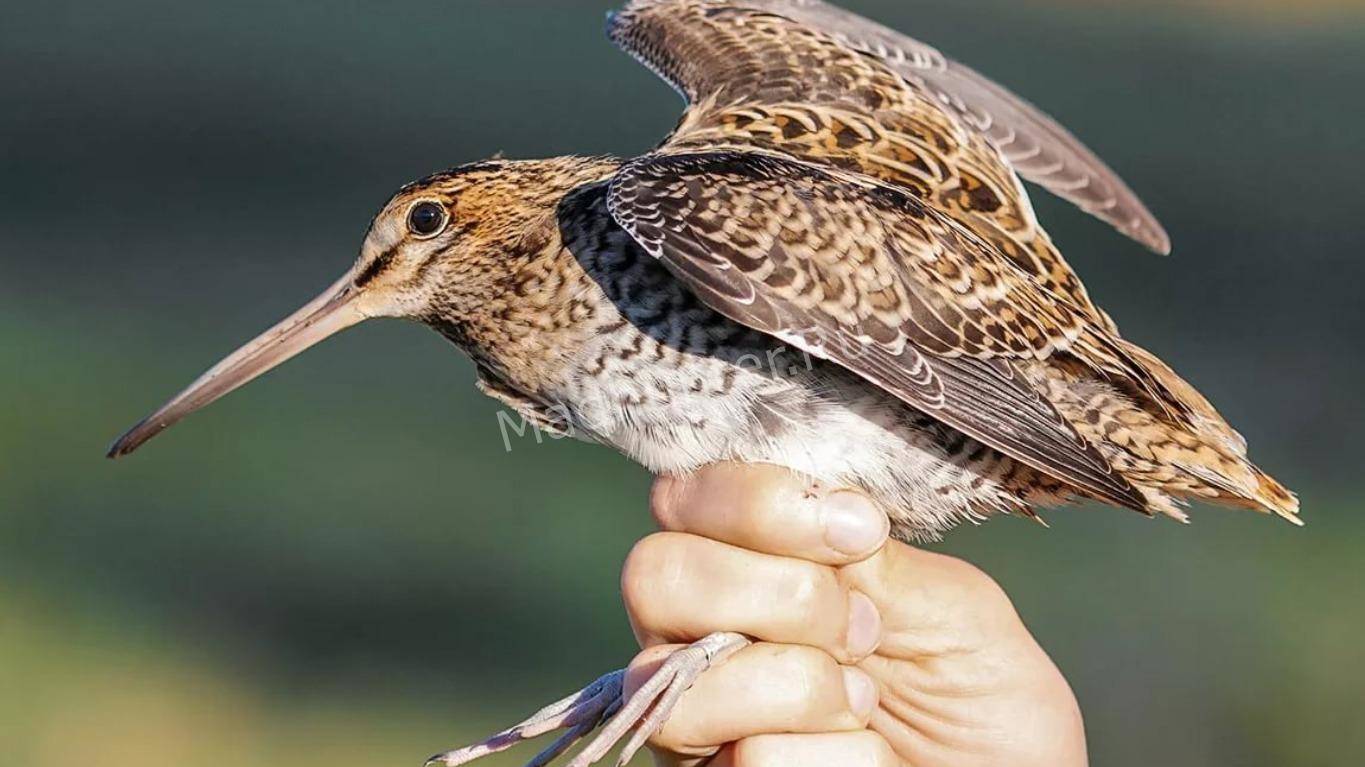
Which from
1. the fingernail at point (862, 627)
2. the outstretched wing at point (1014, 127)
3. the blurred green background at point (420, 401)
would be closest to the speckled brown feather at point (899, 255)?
the outstretched wing at point (1014, 127)

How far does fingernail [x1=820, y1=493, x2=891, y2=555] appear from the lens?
9.46ft

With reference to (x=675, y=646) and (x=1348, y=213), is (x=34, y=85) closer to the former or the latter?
(x=1348, y=213)

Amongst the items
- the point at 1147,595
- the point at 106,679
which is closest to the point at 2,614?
the point at 106,679

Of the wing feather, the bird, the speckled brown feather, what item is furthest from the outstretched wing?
the bird

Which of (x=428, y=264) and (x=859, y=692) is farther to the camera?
(x=428, y=264)

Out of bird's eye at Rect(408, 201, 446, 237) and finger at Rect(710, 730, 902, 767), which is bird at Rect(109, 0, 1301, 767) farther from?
finger at Rect(710, 730, 902, 767)

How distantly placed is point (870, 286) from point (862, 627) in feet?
1.84

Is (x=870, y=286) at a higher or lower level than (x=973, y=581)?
higher

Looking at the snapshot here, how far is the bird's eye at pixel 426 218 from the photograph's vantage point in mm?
3133

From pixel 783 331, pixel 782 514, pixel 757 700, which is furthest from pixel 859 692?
pixel 783 331

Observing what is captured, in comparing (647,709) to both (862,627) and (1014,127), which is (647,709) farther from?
(1014,127)

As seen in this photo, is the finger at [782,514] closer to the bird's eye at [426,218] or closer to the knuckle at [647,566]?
the knuckle at [647,566]

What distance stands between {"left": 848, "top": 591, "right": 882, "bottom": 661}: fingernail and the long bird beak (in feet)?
3.16

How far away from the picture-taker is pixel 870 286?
292 centimetres
